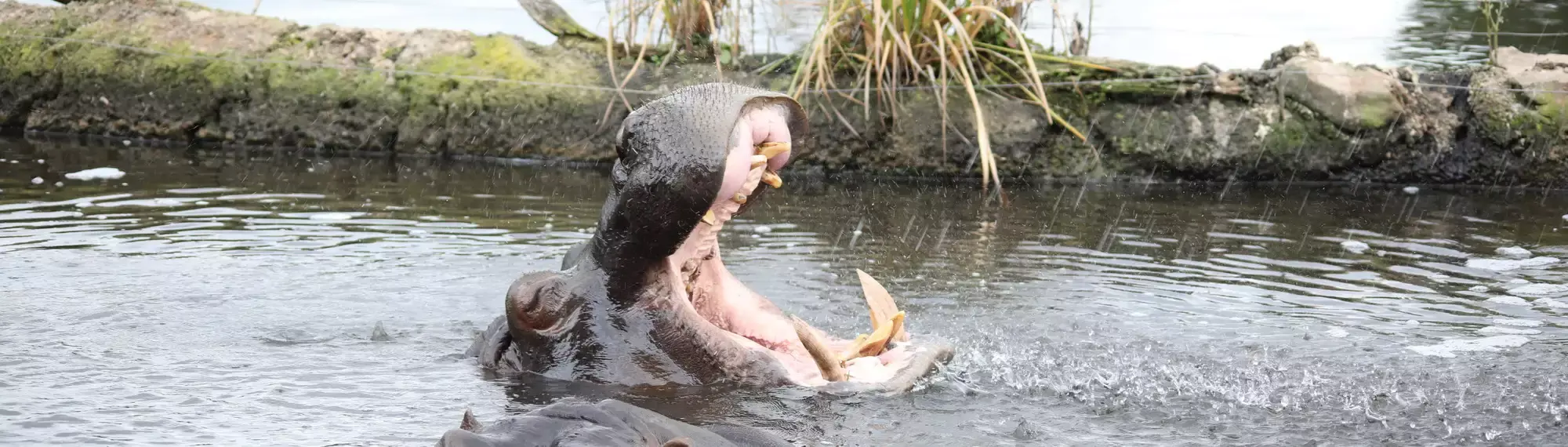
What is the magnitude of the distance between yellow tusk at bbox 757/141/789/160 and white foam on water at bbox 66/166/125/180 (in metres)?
6.45

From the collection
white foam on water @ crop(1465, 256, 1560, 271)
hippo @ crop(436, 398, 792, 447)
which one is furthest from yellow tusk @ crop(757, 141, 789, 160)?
white foam on water @ crop(1465, 256, 1560, 271)

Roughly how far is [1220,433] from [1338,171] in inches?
269

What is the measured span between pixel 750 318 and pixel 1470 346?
90.8 inches

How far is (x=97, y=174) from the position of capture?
8930 millimetres

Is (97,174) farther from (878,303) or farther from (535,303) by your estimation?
(878,303)

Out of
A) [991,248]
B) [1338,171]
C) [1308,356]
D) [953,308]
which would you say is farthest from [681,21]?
[1308,356]

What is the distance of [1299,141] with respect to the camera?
9656mm

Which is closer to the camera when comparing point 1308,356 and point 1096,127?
point 1308,356

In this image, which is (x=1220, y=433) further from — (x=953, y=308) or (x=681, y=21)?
(x=681, y=21)

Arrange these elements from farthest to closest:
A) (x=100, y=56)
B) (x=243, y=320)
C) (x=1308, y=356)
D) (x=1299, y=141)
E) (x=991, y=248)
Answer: (x=100, y=56) → (x=1299, y=141) → (x=991, y=248) → (x=243, y=320) → (x=1308, y=356)

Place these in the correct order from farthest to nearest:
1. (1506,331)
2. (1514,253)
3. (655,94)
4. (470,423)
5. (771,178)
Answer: (655,94), (1514,253), (1506,331), (771,178), (470,423)

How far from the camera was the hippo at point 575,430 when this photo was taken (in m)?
2.11

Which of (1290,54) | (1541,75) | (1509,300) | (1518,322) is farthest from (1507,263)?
(1290,54)

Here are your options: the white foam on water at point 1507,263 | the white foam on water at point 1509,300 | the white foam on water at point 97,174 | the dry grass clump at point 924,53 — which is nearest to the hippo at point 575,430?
the white foam on water at point 1509,300
